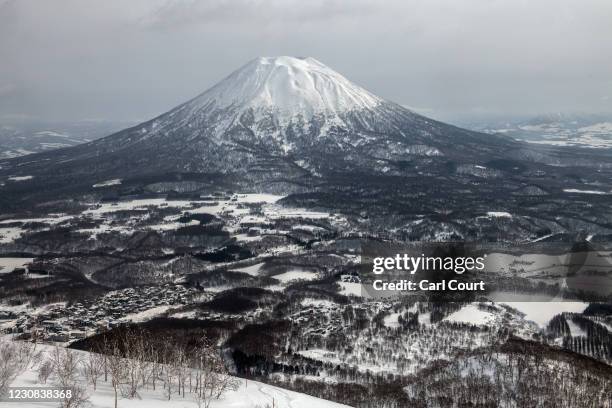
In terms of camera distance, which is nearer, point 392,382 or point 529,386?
point 529,386

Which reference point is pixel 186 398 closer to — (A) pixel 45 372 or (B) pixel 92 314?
(A) pixel 45 372

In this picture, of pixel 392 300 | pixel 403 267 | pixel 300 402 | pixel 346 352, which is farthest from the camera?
pixel 403 267

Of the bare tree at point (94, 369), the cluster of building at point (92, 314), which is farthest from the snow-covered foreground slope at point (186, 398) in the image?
the cluster of building at point (92, 314)

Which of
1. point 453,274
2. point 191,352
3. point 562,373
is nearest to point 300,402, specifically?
point 191,352

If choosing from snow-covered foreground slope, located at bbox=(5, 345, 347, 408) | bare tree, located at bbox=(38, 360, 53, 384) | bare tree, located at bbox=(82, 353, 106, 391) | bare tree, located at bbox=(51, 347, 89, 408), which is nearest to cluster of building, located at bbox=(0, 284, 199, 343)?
bare tree, located at bbox=(82, 353, 106, 391)

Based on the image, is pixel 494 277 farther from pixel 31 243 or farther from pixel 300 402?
pixel 31 243

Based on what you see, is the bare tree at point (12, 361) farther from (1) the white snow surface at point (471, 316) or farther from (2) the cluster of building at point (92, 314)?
(1) the white snow surface at point (471, 316)

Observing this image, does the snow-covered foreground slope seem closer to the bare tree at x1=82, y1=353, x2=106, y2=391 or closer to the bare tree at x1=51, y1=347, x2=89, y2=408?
the bare tree at x1=82, y1=353, x2=106, y2=391

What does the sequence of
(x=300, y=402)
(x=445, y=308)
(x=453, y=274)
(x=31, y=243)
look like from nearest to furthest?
1. (x=300, y=402)
2. (x=445, y=308)
3. (x=453, y=274)
4. (x=31, y=243)

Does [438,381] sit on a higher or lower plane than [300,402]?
lower
